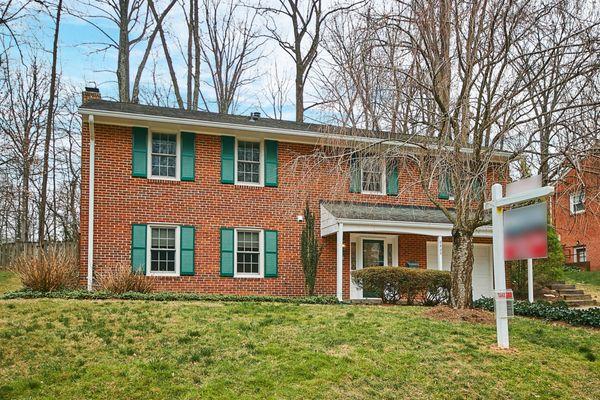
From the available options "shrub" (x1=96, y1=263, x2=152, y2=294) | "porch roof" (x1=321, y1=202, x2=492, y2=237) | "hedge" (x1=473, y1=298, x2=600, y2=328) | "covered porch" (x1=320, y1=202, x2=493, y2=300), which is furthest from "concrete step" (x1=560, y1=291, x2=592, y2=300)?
"shrub" (x1=96, y1=263, x2=152, y2=294)

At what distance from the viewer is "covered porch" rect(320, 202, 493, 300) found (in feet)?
54.1

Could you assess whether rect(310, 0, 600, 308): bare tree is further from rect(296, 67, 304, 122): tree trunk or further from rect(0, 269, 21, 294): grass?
rect(296, 67, 304, 122): tree trunk

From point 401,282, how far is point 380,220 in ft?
6.95

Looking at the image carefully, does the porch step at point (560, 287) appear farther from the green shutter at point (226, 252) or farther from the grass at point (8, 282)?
the grass at point (8, 282)

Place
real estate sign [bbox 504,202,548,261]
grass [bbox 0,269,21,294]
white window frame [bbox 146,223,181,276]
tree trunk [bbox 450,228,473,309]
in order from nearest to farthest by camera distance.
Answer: real estate sign [bbox 504,202,548,261] < tree trunk [bbox 450,228,473,309] < white window frame [bbox 146,223,181,276] < grass [bbox 0,269,21,294]

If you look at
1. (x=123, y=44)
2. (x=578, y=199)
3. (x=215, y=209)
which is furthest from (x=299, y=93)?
(x=578, y=199)

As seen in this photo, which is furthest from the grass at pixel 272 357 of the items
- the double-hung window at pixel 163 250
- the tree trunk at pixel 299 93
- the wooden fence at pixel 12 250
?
the tree trunk at pixel 299 93

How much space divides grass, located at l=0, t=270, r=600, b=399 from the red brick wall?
4599 mm

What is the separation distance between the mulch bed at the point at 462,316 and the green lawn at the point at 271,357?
0.54 meters

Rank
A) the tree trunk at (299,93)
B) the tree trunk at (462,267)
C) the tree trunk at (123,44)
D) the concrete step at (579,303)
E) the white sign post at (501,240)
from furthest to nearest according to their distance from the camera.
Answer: the tree trunk at (299,93)
the tree trunk at (123,44)
the concrete step at (579,303)
the tree trunk at (462,267)
the white sign post at (501,240)

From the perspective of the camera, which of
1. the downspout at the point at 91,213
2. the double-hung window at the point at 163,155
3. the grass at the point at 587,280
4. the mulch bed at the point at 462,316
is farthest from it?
the grass at the point at 587,280

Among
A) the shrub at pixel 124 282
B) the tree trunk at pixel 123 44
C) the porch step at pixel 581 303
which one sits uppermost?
the tree trunk at pixel 123 44

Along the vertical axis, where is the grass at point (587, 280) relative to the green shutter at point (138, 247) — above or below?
below

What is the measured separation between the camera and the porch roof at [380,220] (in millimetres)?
16344
